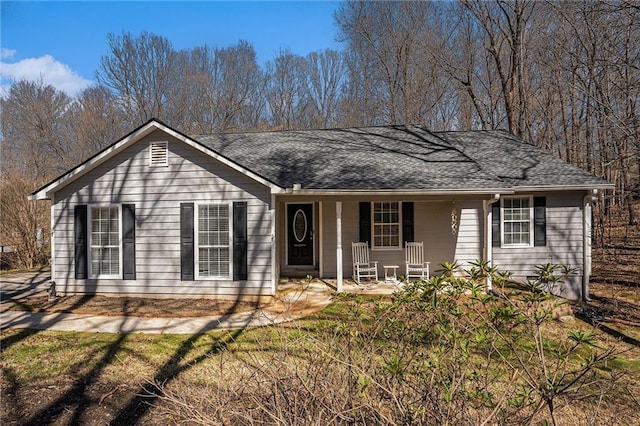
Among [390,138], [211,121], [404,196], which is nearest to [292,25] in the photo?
[390,138]

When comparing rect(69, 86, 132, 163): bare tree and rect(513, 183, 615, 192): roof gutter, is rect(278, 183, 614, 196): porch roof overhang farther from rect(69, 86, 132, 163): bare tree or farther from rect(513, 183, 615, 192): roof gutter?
rect(69, 86, 132, 163): bare tree

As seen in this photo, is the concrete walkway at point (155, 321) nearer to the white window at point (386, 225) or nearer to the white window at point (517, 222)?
the white window at point (386, 225)

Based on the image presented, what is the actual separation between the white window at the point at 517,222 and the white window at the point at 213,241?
729 centimetres

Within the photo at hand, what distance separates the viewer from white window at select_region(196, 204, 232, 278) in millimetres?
8873

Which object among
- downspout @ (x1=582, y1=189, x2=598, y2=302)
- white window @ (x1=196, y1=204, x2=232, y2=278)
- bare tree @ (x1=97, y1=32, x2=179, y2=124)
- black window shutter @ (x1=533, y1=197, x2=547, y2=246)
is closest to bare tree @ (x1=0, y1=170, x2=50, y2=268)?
white window @ (x1=196, y1=204, x2=232, y2=278)

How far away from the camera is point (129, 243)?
29.6 ft

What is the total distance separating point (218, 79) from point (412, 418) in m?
31.2

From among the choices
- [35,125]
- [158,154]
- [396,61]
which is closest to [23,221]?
[158,154]

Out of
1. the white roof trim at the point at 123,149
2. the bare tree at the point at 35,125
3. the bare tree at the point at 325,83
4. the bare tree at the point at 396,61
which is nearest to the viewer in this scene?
the white roof trim at the point at 123,149

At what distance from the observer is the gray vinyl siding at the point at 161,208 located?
8.74 metres

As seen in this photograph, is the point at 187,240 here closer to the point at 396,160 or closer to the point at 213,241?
the point at 213,241

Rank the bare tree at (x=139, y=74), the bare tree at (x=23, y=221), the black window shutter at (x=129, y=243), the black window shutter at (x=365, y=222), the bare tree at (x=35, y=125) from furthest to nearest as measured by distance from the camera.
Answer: the bare tree at (x=139, y=74)
the bare tree at (x=35, y=125)
the bare tree at (x=23, y=221)
the black window shutter at (x=365, y=222)
the black window shutter at (x=129, y=243)

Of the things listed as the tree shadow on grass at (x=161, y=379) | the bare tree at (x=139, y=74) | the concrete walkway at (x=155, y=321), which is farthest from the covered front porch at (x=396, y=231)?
the bare tree at (x=139, y=74)

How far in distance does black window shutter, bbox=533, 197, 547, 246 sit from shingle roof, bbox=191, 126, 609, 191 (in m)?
0.67
